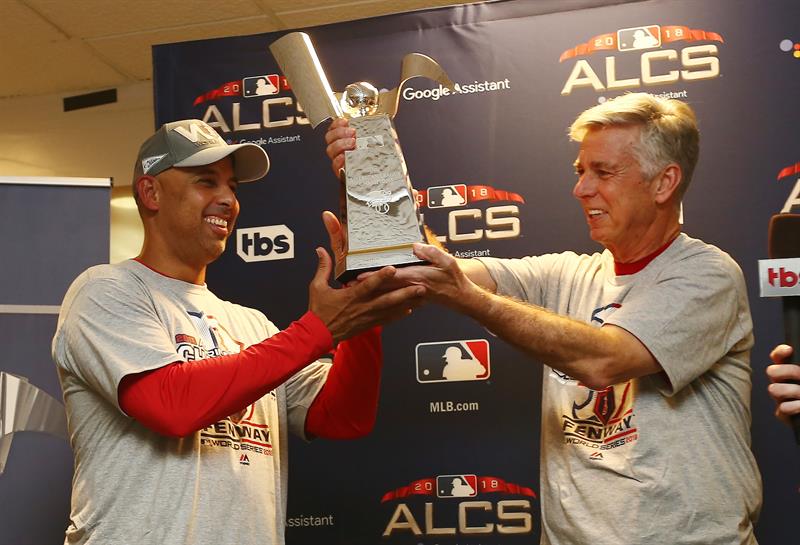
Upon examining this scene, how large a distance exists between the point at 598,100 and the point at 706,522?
1420mm

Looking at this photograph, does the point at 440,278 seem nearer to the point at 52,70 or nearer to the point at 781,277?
the point at 781,277

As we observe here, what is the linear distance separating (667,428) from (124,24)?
3197 millimetres

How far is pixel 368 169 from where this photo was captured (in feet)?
6.57

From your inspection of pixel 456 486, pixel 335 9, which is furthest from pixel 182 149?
pixel 335 9

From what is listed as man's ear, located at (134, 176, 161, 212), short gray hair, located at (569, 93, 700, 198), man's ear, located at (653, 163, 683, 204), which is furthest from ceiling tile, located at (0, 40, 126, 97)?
man's ear, located at (653, 163, 683, 204)

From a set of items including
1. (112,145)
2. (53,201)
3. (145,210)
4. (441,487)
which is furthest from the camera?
(112,145)

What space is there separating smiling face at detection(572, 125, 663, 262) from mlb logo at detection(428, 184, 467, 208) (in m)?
0.77

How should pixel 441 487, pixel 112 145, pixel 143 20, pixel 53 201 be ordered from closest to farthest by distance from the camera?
pixel 441 487 < pixel 53 201 < pixel 143 20 < pixel 112 145

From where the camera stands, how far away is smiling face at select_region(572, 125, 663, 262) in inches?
84.0

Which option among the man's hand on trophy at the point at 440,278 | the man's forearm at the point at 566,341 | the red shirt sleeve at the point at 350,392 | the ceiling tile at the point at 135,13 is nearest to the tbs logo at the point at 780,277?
the man's forearm at the point at 566,341

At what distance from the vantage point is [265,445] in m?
2.14

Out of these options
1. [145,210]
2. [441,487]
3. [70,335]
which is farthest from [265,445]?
Result: [441,487]

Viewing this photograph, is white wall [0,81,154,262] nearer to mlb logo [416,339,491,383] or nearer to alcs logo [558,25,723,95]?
mlb logo [416,339,491,383]

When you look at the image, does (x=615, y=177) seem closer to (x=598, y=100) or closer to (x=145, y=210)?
(x=598, y=100)
